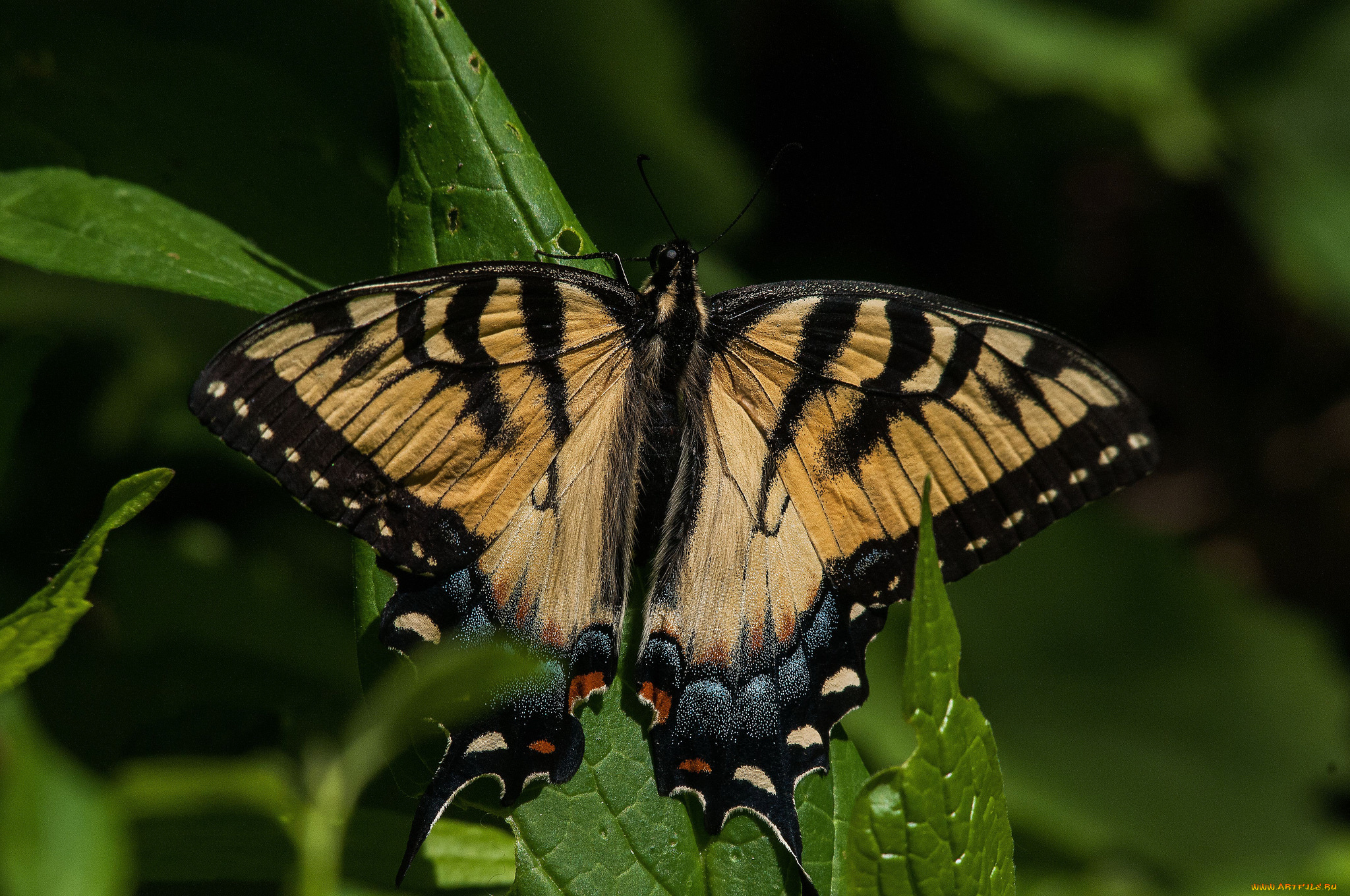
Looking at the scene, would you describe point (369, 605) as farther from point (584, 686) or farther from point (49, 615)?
point (49, 615)

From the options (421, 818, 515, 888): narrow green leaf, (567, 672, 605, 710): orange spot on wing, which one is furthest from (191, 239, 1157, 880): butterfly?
(421, 818, 515, 888): narrow green leaf

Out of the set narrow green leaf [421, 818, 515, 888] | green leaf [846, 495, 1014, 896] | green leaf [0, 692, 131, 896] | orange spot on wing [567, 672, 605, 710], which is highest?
orange spot on wing [567, 672, 605, 710]

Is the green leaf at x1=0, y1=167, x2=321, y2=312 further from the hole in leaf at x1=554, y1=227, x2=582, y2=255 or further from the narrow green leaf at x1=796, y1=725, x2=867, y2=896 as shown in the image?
the narrow green leaf at x1=796, y1=725, x2=867, y2=896

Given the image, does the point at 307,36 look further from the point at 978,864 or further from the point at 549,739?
the point at 978,864

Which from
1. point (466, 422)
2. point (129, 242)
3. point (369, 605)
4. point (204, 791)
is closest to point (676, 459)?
point (466, 422)

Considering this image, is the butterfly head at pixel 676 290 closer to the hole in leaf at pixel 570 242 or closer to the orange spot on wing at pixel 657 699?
the hole in leaf at pixel 570 242

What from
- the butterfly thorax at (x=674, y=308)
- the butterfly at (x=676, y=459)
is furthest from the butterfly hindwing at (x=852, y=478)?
the butterfly thorax at (x=674, y=308)
